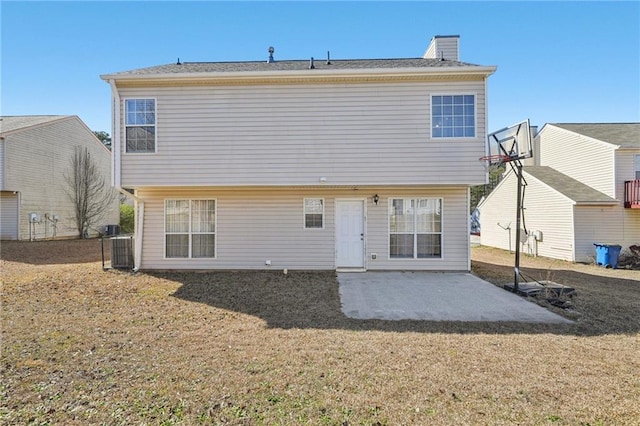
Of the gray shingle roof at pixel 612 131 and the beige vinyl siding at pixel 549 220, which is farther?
the beige vinyl siding at pixel 549 220

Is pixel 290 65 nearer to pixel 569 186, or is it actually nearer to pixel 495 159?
pixel 495 159

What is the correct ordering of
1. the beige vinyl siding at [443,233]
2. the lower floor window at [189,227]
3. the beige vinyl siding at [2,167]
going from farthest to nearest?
the beige vinyl siding at [2,167]
the lower floor window at [189,227]
the beige vinyl siding at [443,233]

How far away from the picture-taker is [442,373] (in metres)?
3.47

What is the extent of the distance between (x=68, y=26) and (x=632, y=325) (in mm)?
15926

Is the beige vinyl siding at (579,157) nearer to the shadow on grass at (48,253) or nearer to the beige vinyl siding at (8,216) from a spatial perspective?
the shadow on grass at (48,253)

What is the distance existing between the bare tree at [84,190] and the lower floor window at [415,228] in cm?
2010

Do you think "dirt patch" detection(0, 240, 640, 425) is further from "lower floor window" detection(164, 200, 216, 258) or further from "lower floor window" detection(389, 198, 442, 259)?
"lower floor window" detection(389, 198, 442, 259)

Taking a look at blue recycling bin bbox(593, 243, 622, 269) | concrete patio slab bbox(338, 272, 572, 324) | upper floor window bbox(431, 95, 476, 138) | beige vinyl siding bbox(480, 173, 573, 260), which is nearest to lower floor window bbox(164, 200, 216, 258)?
concrete patio slab bbox(338, 272, 572, 324)

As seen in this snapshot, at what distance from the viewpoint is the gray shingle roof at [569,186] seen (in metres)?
12.9

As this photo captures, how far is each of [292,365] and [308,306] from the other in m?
2.51

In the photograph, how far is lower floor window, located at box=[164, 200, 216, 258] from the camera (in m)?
9.61

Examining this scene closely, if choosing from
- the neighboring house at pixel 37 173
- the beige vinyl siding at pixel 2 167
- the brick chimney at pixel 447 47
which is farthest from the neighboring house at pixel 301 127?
the neighboring house at pixel 37 173

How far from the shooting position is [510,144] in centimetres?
752

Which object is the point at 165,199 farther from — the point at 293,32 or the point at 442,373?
the point at 442,373
